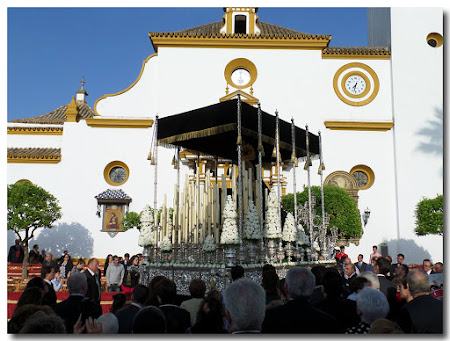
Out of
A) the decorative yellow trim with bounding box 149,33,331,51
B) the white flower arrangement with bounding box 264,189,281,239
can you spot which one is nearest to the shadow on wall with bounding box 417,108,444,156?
the decorative yellow trim with bounding box 149,33,331,51

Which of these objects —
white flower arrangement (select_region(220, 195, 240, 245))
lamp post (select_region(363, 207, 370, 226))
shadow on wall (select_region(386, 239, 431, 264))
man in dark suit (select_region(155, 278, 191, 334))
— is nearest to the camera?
man in dark suit (select_region(155, 278, 191, 334))

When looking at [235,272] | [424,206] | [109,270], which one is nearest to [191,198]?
[109,270]

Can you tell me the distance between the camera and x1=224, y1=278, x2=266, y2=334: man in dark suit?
283cm

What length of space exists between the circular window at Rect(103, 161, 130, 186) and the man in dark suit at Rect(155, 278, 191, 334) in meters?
17.9

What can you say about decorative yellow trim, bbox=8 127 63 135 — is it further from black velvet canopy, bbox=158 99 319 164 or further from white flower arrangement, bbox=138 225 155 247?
white flower arrangement, bbox=138 225 155 247

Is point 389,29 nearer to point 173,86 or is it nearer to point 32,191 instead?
point 173,86

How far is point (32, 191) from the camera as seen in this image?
57.5 feet

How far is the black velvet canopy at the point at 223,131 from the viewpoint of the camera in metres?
9.52

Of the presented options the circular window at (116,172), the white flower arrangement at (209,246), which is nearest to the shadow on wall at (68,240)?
the circular window at (116,172)

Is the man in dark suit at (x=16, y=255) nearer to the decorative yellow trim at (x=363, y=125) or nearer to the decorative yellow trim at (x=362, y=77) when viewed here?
the decorative yellow trim at (x=363, y=125)

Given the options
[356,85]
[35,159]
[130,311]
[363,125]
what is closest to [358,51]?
[356,85]

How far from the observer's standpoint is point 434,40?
21.5m

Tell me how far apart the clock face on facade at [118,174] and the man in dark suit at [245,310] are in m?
19.6

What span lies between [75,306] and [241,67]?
1957 cm
